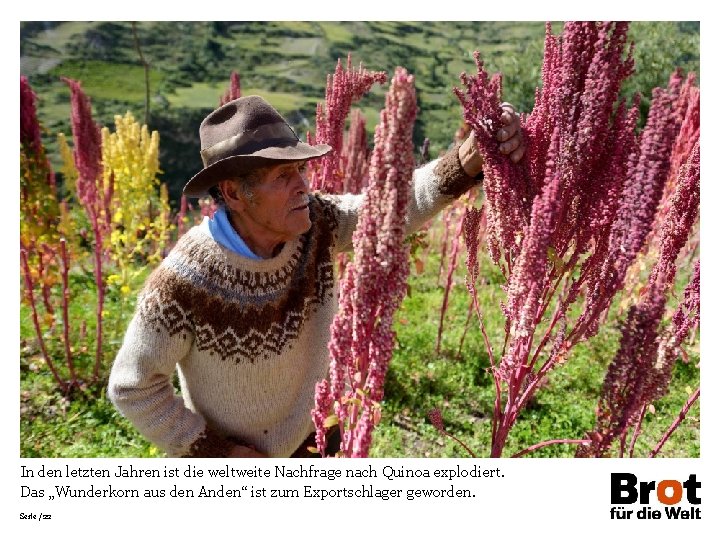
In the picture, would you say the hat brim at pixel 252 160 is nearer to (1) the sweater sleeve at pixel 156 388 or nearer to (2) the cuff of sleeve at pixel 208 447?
(1) the sweater sleeve at pixel 156 388

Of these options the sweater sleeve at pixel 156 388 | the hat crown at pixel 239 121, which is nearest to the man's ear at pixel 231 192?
the hat crown at pixel 239 121

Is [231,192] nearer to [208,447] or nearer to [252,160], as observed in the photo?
[252,160]

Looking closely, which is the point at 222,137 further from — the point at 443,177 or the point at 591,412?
the point at 591,412

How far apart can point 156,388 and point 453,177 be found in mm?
1090

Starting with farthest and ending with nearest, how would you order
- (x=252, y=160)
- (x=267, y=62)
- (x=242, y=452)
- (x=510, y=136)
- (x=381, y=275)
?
(x=267, y=62)
(x=242, y=452)
(x=252, y=160)
(x=510, y=136)
(x=381, y=275)

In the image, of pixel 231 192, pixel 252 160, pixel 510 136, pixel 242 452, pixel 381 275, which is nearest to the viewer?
pixel 381 275

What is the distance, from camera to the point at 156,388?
1.69 meters

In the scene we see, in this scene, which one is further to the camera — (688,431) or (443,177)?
(688,431)

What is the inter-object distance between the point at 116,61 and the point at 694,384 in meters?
12.8

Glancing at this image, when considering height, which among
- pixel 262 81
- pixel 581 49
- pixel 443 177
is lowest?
pixel 443 177

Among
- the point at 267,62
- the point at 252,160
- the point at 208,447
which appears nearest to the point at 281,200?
the point at 252,160

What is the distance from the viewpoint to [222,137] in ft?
5.21

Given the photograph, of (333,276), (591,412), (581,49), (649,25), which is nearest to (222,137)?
(333,276)
